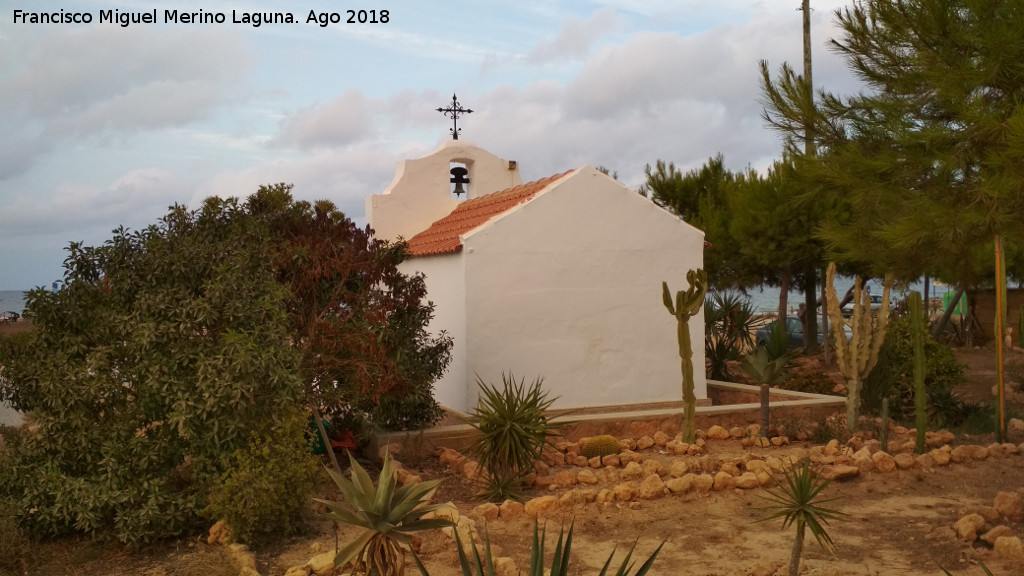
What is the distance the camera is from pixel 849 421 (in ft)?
38.1

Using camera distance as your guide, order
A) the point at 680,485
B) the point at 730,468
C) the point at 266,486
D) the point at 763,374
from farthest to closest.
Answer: the point at 763,374
the point at 730,468
the point at 680,485
the point at 266,486

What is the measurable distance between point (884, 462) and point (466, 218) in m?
7.13

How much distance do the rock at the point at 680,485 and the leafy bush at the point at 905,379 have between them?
4.84 m

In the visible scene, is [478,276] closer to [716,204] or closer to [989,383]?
[989,383]

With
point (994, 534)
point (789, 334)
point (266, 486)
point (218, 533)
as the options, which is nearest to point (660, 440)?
point (994, 534)

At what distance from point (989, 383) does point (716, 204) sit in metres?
8.67

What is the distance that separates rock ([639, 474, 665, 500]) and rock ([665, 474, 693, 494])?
0.24ft

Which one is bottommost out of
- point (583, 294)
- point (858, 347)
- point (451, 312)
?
point (858, 347)

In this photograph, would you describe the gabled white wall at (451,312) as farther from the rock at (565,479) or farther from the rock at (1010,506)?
the rock at (1010,506)

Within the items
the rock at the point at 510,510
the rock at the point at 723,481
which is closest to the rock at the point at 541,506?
the rock at the point at 510,510

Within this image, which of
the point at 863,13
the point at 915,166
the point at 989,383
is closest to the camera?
the point at 915,166

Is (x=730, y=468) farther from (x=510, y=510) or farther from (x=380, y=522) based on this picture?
(x=380, y=522)

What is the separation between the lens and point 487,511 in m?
8.00

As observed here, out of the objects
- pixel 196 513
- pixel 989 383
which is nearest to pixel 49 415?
pixel 196 513
